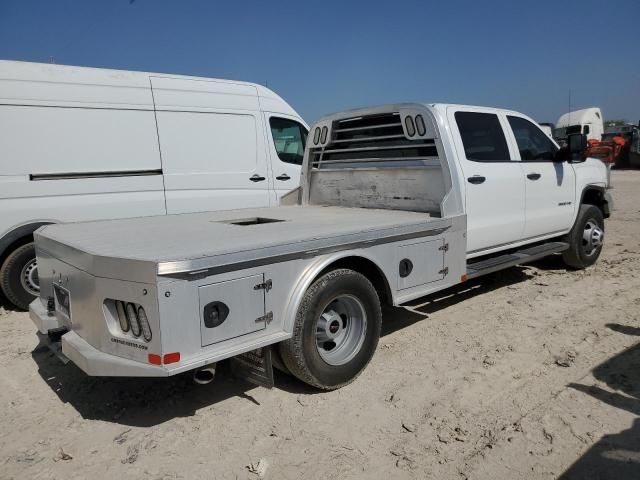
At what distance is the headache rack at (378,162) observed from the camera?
467cm

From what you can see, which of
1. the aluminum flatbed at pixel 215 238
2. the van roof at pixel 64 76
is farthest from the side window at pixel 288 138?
the aluminum flatbed at pixel 215 238

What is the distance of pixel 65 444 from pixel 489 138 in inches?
173

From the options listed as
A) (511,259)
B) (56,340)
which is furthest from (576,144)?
(56,340)

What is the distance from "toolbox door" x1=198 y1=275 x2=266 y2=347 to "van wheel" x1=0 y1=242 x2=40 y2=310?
3.56 m

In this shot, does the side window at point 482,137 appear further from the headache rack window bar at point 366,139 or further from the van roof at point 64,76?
the van roof at point 64,76

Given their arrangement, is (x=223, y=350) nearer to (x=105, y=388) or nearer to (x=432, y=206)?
(x=105, y=388)

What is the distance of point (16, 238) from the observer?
Answer: 213 inches

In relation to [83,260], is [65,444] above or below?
below

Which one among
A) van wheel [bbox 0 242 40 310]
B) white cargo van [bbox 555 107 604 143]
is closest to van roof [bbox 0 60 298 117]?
van wheel [bbox 0 242 40 310]

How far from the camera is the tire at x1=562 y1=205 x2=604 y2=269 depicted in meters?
6.30

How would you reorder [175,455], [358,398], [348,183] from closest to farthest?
[175,455] < [358,398] < [348,183]

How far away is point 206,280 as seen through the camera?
2684mm

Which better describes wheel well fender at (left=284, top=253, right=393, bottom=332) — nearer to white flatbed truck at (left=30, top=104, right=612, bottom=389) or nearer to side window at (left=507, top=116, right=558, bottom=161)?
white flatbed truck at (left=30, top=104, right=612, bottom=389)

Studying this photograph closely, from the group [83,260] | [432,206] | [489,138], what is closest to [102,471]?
[83,260]
